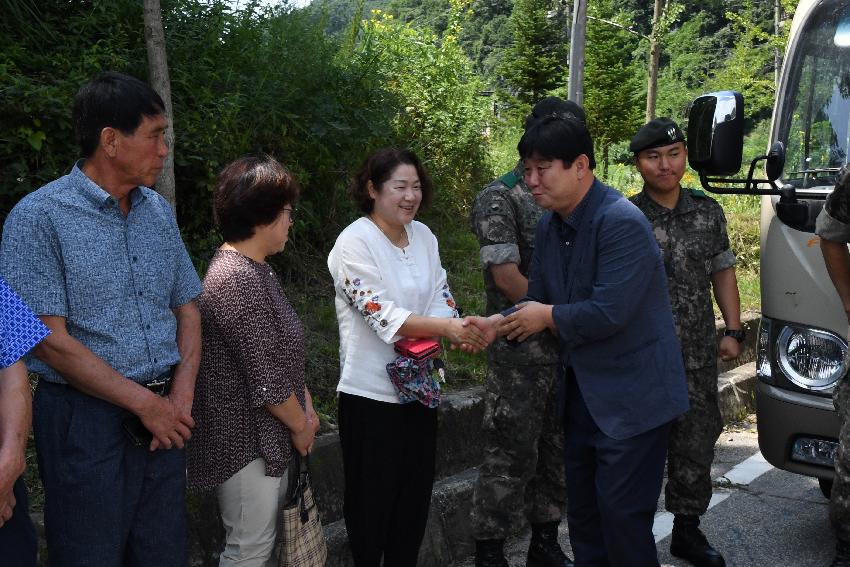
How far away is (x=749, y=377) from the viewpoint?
6895 mm

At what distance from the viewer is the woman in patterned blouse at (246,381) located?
3.00 m

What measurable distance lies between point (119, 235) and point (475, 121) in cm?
733

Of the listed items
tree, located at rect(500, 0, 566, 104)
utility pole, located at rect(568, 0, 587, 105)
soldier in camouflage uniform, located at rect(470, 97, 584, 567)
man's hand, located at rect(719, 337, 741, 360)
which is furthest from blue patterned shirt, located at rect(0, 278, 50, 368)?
tree, located at rect(500, 0, 566, 104)

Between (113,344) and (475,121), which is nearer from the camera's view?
(113,344)

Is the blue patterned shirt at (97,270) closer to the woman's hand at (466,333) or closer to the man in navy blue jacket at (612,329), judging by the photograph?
the woman's hand at (466,333)

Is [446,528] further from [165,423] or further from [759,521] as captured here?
[165,423]

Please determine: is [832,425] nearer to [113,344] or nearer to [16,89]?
[113,344]

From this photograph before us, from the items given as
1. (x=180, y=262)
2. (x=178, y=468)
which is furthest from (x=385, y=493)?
(x=180, y=262)

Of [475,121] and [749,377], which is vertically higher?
[475,121]

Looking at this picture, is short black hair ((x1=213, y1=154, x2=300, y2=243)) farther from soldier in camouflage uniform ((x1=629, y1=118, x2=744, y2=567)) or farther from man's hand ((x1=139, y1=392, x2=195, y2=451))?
soldier in camouflage uniform ((x1=629, y1=118, x2=744, y2=567))

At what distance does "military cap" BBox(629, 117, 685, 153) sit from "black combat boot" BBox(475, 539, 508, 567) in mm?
1825

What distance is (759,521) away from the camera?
4.87m

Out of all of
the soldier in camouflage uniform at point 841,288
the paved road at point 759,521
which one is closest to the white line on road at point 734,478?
the paved road at point 759,521

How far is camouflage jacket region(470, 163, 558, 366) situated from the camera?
404 cm
